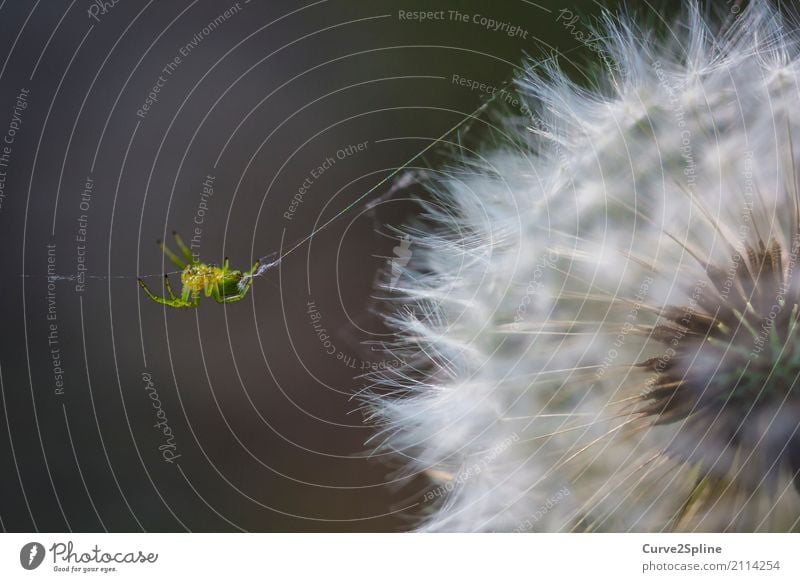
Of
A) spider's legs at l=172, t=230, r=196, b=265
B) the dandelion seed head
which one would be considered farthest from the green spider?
the dandelion seed head

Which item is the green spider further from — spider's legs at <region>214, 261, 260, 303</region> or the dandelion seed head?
the dandelion seed head

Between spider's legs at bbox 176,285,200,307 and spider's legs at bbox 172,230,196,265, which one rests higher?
spider's legs at bbox 172,230,196,265

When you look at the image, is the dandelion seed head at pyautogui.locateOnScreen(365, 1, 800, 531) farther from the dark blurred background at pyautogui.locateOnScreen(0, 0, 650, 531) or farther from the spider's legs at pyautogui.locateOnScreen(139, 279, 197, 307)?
the spider's legs at pyautogui.locateOnScreen(139, 279, 197, 307)

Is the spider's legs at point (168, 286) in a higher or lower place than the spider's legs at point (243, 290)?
higher

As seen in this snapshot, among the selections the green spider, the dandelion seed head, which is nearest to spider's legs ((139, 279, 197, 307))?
the green spider

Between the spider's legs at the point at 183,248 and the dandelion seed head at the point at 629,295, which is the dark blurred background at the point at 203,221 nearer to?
the spider's legs at the point at 183,248

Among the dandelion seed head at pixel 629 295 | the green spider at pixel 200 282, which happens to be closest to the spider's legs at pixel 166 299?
the green spider at pixel 200 282

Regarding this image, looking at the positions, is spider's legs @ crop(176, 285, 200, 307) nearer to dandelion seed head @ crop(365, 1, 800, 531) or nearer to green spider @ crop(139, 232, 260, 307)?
green spider @ crop(139, 232, 260, 307)

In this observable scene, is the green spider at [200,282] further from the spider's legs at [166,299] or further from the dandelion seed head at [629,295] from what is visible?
the dandelion seed head at [629,295]
